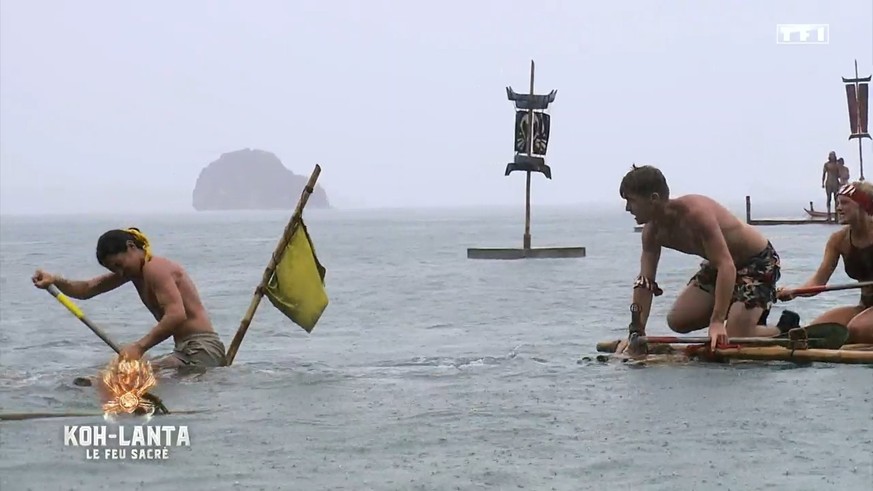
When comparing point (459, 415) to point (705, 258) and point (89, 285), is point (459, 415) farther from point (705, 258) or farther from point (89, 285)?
point (89, 285)

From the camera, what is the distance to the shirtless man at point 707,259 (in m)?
8.77

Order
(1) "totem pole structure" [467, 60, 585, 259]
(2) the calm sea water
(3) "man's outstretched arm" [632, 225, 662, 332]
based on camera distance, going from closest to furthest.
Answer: (2) the calm sea water < (3) "man's outstretched arm" [632, 225, 662, 332] < (1) "totem pole structure" [467, 60, 585, 259]

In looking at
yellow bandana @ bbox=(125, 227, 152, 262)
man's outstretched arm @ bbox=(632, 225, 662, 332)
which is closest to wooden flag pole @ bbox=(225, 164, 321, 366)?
yellow bandana @ bbox=(125, 227, 152, 262)

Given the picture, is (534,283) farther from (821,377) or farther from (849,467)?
(849,467)

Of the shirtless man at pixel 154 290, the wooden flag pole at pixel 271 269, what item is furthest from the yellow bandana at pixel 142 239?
the wooden flag pole at pixel 271 269

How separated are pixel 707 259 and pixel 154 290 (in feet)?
12.1

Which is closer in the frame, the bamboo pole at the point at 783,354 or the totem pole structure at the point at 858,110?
the bamboo pole at the point at 783,354

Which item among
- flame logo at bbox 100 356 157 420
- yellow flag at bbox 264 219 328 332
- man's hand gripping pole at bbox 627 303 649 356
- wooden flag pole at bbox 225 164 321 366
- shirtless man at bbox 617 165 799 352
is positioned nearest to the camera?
flame logo at bbox 100 356 157 420

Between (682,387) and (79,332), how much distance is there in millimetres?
8723

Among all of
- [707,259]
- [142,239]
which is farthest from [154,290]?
[707,259]

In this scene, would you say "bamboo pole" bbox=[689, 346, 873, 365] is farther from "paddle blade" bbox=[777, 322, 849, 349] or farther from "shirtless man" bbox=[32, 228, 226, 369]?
"shirtless man" bbox=[32, 228, 226, 369]

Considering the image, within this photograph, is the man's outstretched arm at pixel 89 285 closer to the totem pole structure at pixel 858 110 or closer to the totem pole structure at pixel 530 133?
the totem pole structure at pixel 530 133

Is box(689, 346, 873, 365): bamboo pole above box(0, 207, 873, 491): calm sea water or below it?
above

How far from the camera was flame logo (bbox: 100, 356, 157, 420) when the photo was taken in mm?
7707
